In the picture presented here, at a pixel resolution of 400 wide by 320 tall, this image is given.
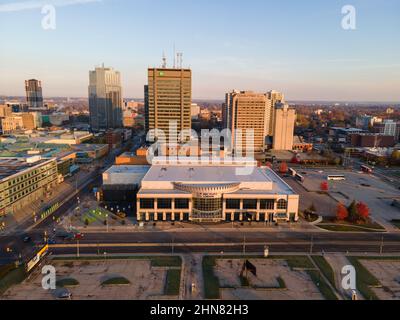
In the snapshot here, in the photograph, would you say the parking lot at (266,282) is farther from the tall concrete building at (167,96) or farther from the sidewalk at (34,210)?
the tall concrete building at (167,96)

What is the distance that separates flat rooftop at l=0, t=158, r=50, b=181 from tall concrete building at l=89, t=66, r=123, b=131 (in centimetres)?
8280

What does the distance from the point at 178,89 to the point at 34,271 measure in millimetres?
53744

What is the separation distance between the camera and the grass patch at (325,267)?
924 inches

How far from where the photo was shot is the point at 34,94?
17975cm

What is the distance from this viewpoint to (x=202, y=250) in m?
27.9

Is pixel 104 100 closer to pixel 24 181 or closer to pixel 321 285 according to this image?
pixel 24 181

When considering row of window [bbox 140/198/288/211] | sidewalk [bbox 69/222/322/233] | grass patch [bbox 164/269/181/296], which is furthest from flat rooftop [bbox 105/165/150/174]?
grass patch [bbox 164/269/181/296]

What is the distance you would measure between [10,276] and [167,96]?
53722 mm

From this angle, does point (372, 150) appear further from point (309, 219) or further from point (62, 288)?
point (62, 288)

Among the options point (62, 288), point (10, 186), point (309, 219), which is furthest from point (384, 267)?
point (10, 186)

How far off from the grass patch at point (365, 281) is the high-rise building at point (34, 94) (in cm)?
18760

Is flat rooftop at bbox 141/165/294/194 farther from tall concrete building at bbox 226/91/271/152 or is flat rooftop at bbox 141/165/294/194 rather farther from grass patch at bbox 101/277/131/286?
tall concrete building at bbox 226/91/271/152

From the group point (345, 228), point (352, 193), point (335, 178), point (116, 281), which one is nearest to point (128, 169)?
point (116, 281)
